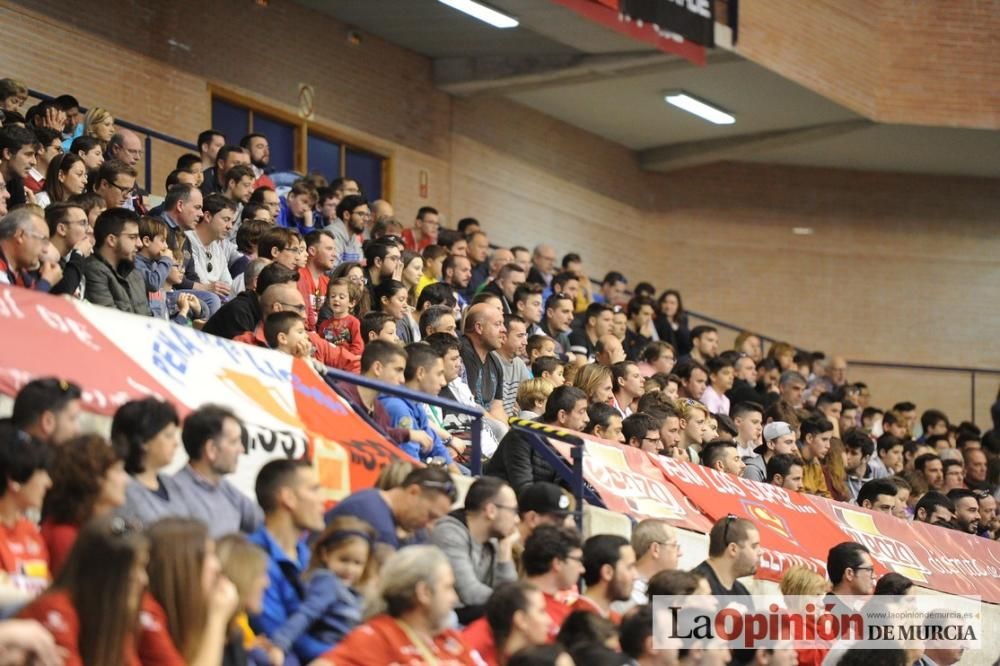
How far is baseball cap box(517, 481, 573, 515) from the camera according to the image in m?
7.99

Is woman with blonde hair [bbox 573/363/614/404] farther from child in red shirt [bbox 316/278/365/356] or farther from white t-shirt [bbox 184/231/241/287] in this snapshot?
white t-shirt [bbox 184/231/241/287]

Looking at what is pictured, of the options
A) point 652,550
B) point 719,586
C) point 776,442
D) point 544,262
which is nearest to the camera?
point 652,550

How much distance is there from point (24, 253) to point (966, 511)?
8998mm

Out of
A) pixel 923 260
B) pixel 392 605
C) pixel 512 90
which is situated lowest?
pixel 392 605

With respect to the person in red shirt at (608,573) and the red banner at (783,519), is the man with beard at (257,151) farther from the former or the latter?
the person in red shirt at (608,573)

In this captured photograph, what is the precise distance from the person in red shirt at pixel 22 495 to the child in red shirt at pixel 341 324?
4.83m

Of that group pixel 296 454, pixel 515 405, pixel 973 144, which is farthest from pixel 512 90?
pixel 296 454

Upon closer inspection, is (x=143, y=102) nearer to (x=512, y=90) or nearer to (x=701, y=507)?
(x=512, y=90)

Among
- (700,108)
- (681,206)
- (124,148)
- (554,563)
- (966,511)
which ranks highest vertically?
(700,108)

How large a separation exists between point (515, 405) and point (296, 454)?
4079 mm

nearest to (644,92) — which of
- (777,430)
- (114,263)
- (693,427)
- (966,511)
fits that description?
(966,511)

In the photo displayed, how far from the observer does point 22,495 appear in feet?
18.9

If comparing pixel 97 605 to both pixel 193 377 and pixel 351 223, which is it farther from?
pixel 351 223

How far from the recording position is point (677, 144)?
75.8 ft
